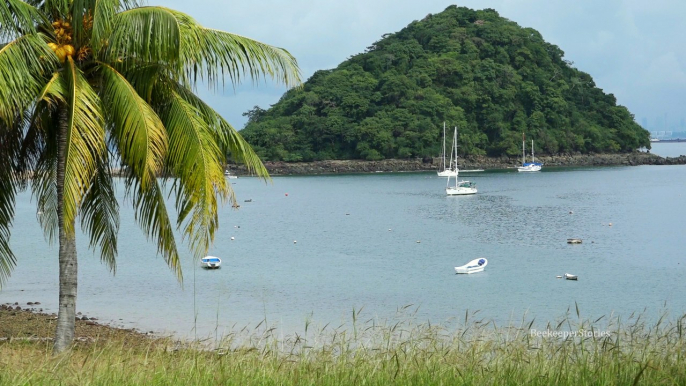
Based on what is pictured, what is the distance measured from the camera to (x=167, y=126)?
33.2 ft

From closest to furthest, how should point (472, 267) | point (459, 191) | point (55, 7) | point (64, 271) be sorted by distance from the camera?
point (55, 7), point (64, 271), point (472, 267), point (459, 191)

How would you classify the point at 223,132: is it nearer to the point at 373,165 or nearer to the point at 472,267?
the point at 472,267

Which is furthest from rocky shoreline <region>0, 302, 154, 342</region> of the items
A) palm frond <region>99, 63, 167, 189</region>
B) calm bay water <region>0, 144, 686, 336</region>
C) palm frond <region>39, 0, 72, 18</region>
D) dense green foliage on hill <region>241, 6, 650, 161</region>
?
dense green foliage on hill <region>241, 6, 650, 161</region>

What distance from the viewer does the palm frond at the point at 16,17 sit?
8.80 m

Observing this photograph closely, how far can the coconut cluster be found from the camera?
9.63m

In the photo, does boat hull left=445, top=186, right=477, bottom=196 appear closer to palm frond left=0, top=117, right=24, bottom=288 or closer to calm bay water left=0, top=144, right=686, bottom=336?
calm bay water left=0, top=144, right=686, bottom=336

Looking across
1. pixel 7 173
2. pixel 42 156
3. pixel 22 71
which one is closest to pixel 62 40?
pixel 22 71

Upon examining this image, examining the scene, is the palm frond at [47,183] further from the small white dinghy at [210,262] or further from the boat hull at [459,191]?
the boat hull at [459,191]

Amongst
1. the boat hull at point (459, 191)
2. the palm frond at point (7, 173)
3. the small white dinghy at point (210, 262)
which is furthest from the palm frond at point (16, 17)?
the boat hull at point (459, 191)

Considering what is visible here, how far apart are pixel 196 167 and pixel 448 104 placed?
374 ft

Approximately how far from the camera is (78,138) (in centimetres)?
896

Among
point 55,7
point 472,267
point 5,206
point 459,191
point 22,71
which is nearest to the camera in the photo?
point 22,71

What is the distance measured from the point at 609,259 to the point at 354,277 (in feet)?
35.1

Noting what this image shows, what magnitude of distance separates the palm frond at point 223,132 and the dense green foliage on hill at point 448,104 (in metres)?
103
